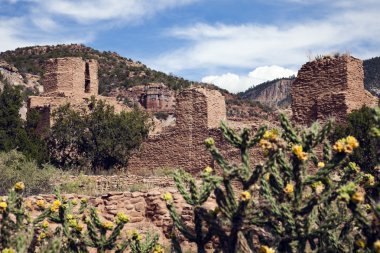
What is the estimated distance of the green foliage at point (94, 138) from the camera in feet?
Result: 70.5

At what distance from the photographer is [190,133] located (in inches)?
742

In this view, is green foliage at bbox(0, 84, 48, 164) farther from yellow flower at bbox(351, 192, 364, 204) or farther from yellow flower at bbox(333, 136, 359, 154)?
yellow flower at bbox(351, 192, 364, 204)

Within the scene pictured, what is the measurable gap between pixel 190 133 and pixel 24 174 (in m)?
6.08

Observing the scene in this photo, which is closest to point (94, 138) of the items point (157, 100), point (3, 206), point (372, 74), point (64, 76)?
point (64, 76)

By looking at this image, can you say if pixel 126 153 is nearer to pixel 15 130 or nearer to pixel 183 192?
pixel 15 130

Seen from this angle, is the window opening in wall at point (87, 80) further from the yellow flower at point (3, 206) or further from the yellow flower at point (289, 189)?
the yellow flower at point (289, 189)

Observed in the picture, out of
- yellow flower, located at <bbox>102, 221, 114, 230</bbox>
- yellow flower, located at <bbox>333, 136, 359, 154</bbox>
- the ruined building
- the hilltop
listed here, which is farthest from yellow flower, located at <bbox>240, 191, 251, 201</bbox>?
the hilltop

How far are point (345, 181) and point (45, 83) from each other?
2347cm

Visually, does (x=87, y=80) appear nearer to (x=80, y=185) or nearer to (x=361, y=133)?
(x=80, y=185)

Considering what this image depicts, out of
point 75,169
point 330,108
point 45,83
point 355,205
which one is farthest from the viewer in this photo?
point 45,83

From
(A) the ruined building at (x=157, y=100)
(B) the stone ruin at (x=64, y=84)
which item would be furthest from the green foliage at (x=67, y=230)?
(A) the ruined building at (x=157, y=100)

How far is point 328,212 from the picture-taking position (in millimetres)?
5820

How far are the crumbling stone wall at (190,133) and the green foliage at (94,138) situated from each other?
83.9 inches

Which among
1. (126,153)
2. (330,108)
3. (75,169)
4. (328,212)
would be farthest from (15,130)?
(328,212)
